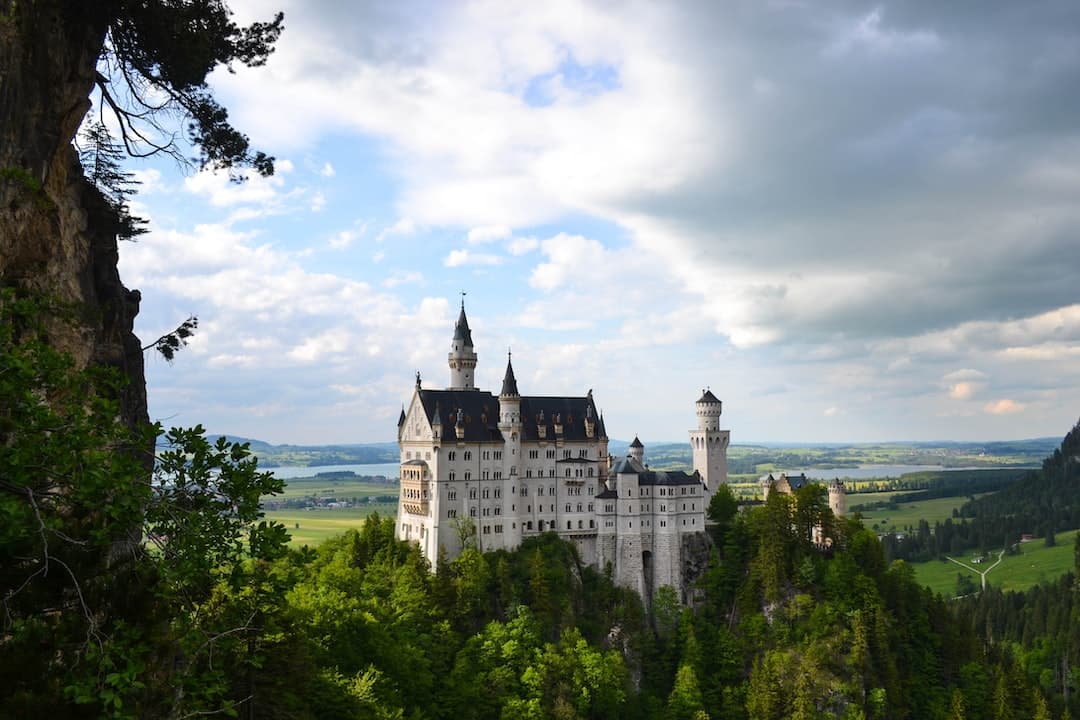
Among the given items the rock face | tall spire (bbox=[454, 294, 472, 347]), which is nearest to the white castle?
tall spire (bbox=[454, 294, 472, 347])

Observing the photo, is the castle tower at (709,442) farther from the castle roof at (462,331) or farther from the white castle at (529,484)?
the castle roof at (462,331)

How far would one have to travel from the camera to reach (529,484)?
10219 centimetres

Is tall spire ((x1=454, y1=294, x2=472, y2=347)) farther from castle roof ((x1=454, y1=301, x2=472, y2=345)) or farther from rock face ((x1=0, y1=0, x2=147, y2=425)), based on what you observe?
rock face ((x1=0, y1=0, x2=147, y2=425))

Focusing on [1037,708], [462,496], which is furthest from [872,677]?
[462,496]

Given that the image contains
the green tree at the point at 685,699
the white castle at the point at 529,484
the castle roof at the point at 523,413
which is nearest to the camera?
the green tree at the point at 685,699

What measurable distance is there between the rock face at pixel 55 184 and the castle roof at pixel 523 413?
6331cm

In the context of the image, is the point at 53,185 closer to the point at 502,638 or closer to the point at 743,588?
the point at 502,638

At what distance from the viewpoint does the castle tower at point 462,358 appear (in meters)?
107

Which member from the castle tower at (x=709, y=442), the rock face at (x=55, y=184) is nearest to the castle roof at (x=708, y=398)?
the castle tower at (x=709, y=442)

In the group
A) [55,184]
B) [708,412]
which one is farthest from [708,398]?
[55,184]

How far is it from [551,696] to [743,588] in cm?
3069

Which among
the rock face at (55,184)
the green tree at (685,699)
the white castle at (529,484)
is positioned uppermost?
the rock face at (55,184)

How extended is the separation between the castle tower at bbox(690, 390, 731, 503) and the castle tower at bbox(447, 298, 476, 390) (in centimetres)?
3568

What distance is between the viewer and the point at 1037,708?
334 ft
